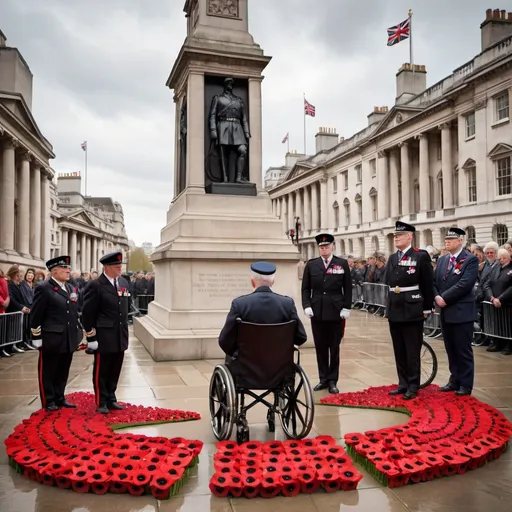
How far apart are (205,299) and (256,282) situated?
487cm

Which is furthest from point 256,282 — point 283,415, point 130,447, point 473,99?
point 473,99

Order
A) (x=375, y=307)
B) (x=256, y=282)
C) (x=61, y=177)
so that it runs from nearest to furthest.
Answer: (x=256, y=282) < (x=375, y=307) < (x=61, y=177)

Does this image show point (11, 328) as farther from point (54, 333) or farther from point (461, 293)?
point (461, 293)

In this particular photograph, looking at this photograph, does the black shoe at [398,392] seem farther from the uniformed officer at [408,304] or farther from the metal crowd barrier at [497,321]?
the metal crowd barrier at [497,321]

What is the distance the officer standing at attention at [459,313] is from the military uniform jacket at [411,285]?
19cm

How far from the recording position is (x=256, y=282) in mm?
4652

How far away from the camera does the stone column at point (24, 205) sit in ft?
145

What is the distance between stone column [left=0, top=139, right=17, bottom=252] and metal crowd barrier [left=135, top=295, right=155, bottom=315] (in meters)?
26.1

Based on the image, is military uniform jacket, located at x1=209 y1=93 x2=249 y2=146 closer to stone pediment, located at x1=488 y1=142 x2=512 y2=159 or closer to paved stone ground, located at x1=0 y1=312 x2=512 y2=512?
paved stone ground, located at x1=0 y1=312 x2=512 y2=512

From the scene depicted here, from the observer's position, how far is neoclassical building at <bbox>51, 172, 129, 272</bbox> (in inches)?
3159

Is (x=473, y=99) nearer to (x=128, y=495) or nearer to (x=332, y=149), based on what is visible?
(x=332, y=149)

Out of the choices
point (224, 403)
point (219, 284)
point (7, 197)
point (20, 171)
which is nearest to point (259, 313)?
point (224, 403)

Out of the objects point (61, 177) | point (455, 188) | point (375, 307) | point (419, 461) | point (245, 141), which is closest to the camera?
point (419, 461)

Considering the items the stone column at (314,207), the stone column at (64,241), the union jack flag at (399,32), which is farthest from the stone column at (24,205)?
the stone column at (314,207)
